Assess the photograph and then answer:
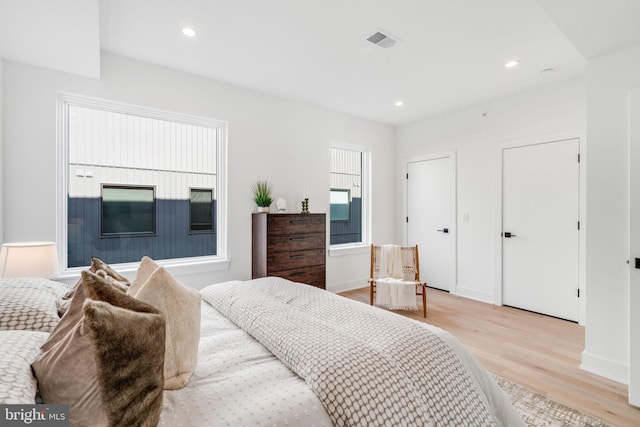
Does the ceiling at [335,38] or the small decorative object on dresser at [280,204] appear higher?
the ceiling at [335,38]

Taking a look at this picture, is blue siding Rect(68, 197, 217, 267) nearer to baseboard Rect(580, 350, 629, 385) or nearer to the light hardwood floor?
the light hardwood floor

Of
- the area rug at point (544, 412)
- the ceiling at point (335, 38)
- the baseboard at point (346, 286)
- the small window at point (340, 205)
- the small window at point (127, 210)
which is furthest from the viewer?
the small window at point (340, 205)

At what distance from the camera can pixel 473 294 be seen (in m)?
4.16

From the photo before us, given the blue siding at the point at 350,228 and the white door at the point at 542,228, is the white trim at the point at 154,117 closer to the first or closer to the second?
the blue siding at the point at 350,228

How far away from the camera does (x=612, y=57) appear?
85.5 inches

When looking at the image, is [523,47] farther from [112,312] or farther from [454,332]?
[112,312]

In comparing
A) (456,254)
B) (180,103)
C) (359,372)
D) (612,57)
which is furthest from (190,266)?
(612,57)

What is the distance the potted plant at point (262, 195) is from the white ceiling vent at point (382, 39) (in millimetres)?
1905

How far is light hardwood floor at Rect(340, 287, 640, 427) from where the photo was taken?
1.96 meters

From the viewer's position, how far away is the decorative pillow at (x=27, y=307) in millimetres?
1161

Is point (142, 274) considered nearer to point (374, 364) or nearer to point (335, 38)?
point (374, 364)

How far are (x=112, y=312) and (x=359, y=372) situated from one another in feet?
2.46

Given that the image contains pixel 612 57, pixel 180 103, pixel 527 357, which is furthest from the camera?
pixel 180 103

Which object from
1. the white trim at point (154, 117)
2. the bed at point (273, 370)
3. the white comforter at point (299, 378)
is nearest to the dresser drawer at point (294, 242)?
the white trim at point (154, 117)
